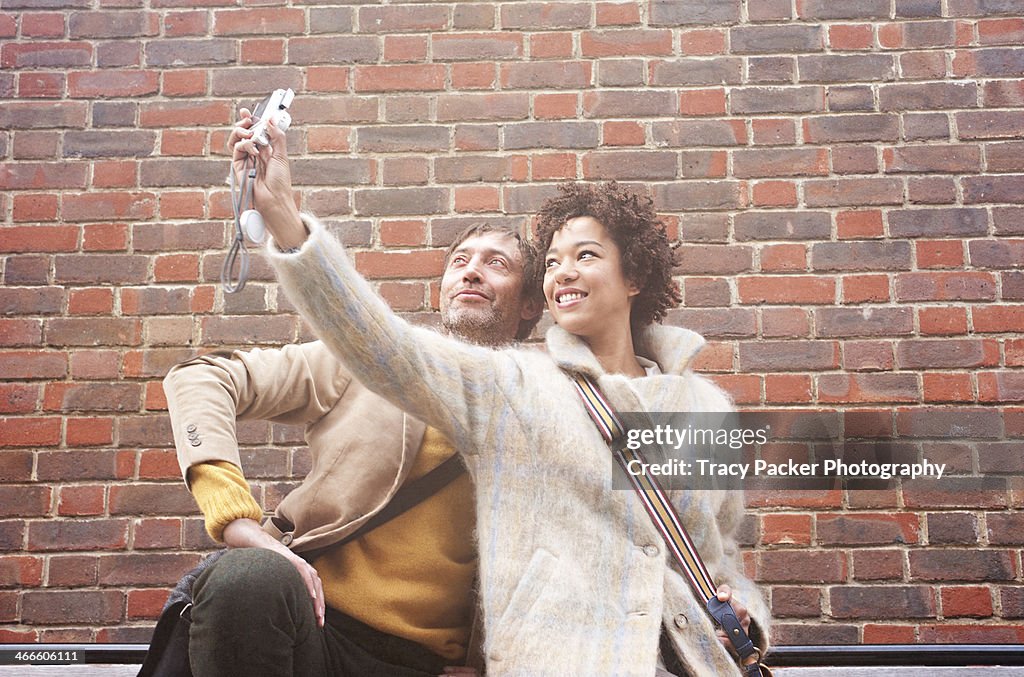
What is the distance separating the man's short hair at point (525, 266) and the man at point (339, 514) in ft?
0.51

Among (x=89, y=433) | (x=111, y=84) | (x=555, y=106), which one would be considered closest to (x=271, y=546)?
(x=89, y=433)

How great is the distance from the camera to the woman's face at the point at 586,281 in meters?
1.75

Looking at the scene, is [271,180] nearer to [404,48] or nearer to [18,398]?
[404,48]

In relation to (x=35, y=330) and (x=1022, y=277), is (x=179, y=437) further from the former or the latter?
(x=1022, y=277)

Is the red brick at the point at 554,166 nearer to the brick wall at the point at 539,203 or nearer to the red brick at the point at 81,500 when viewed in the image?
the brick wall at the point at 539,203

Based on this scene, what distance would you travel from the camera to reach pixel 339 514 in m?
1.62

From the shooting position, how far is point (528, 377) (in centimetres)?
161

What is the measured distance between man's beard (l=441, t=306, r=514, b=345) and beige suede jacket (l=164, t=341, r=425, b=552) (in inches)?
8.5

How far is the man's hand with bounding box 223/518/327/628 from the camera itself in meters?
1.40

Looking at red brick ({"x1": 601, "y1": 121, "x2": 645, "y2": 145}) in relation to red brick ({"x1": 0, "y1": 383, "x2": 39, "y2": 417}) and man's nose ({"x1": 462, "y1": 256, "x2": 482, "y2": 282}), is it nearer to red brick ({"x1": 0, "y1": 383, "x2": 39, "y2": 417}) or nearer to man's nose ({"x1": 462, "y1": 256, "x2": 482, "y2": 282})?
man's nose ({"x1": 462, "y1": 256, "x2": 482, "y2": 282})

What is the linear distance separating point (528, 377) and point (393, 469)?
0.87 feet

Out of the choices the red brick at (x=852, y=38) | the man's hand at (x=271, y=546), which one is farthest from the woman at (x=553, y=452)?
the red brick at (x=852, y=38)

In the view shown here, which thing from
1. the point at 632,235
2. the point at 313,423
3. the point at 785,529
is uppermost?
the point at 632,235

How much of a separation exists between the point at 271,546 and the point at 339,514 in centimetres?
20
